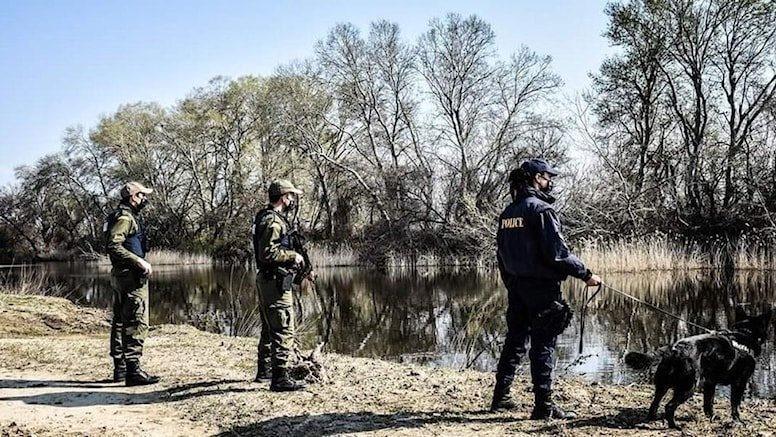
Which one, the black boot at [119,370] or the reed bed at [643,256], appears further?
the reed bed at [643,256]

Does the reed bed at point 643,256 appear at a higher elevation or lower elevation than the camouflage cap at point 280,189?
lower

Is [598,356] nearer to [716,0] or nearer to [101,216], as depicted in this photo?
[716,0]

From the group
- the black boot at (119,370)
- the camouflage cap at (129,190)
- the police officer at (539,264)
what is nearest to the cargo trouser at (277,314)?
the camouflage cap at (129,190)

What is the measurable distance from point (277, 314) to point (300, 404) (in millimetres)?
808

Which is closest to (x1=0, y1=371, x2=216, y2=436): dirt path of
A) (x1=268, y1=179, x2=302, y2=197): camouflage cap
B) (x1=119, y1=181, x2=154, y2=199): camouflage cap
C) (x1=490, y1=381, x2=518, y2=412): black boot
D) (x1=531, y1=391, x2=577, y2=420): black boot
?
(x1=119, y1=181, x2=154, y2=199): camouflage cap

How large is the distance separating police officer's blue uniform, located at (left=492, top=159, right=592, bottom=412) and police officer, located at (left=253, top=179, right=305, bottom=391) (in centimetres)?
191

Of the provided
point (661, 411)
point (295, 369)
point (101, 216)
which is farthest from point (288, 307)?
point (101, 216)

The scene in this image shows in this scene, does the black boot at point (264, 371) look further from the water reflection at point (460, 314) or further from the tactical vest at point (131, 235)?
the water reflection at point (460, 314)

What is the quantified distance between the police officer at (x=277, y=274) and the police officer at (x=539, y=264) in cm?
190

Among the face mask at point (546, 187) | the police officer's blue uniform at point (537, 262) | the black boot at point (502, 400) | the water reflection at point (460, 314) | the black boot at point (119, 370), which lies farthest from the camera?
the water reflection at point (460, 314)

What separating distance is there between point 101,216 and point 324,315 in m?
38.0

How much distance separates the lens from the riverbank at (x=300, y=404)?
4.91 meters

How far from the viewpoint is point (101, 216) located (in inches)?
1916

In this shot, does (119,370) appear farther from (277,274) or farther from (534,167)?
Answer: (534,167)
